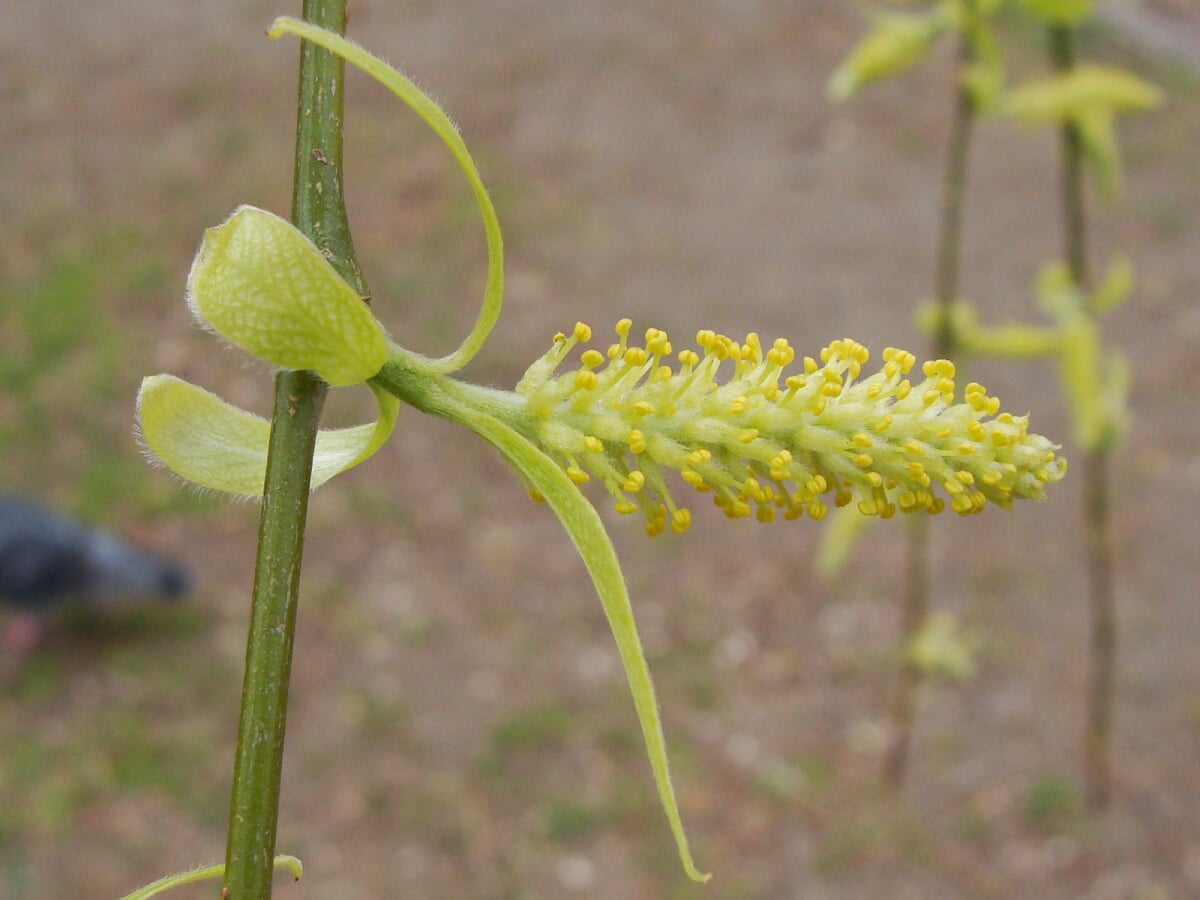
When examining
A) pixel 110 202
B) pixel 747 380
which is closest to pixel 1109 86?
pixel 747 380

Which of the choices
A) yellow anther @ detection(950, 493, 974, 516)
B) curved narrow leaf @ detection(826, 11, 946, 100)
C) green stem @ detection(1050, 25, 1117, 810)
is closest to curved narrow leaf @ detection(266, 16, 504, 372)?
yellow anther @ detection(950, 493, 974, 516)

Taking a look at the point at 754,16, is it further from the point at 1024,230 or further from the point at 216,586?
the point at 216,586

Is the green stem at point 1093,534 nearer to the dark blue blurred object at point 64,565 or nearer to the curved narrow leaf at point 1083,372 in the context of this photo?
the curved narrow leaf at point 1083,372

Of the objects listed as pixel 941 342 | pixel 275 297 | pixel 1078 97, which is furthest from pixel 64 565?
pixel 275 297

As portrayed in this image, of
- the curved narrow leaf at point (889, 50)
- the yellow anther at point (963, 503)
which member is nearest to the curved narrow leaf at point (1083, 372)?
the curved narrow leaf at point (889, 50)

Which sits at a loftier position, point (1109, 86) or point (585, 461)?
point (1109, 86)

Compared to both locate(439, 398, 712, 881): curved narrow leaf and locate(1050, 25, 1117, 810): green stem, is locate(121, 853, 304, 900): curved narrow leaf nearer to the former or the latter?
locate(439, 398, 712, 881): curved narrow leaf
